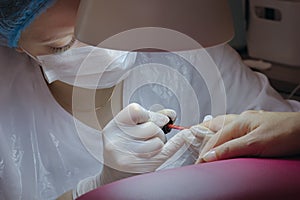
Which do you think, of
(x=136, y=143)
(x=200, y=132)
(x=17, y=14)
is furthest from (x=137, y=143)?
(x=17, y=14)

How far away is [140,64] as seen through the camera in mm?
1263

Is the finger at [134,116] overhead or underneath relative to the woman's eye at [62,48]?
underneath

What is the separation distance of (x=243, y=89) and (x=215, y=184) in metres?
0.60

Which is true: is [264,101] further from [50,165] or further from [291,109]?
[50,165]

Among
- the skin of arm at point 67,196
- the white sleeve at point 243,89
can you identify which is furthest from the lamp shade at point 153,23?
the white sleeve at point 243,89

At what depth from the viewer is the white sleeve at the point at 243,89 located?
48.8 inches

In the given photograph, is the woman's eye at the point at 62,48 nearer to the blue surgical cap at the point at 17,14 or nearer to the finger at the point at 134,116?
the blue surgical cap at the point at 17,14

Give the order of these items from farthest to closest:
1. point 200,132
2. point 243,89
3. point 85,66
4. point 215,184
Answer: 1. point 243,89
2. point 85,66
3. point 200,132
4. point 215,184

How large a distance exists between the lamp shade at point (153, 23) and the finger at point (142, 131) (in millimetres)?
332

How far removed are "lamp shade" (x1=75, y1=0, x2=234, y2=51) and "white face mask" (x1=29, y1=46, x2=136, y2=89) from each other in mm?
376

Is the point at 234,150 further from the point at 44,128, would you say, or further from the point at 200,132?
the point at 44,128

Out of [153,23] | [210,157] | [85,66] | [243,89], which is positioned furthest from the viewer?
[243,89]

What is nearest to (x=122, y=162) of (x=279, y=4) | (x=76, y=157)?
(x=76, y=157)

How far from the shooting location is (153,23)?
0.60m
